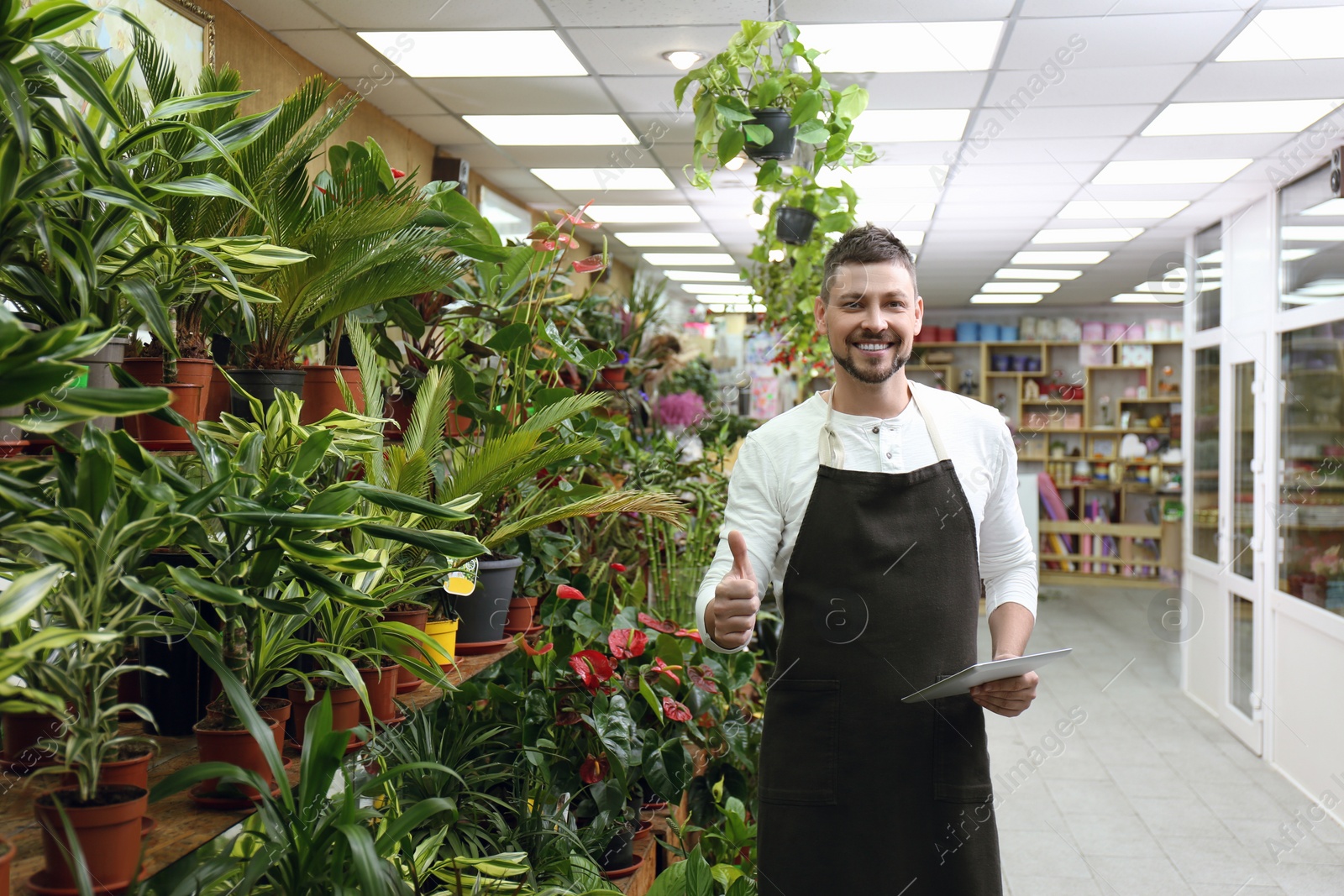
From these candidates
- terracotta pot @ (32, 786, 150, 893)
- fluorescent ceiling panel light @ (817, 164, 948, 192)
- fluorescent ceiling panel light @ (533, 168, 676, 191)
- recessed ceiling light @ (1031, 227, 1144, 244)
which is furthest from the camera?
recessed ceiling light @ (1031, 227, 1144, 244)

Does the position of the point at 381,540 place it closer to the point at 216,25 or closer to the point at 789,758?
the point at 789,758

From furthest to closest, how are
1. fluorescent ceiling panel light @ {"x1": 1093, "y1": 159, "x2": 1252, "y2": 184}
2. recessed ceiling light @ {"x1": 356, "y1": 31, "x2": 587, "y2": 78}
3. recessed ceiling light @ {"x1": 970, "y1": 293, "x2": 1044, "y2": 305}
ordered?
recessed ceiling light @ {"x1": 970, "y1": 293, "x2": 1044, "y2": 305}
fluorescent ceiling panel light @ {"x1": 1093, "y1": 159, "x2": 1252, "y2": 184}
recessed ceiling light @ {"x1": 356, "y1": 31, "x2": 587, "y2": 78}

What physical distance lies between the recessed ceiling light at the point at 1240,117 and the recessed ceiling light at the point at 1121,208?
1.29m

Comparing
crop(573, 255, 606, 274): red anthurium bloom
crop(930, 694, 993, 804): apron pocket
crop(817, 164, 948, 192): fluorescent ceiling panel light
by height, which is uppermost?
crop(817, 164, 948, 192): fluorescent ceiling panel light

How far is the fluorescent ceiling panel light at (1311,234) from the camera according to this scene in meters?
4.40

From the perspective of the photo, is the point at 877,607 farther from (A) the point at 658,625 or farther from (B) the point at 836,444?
(A) the point at 658,625

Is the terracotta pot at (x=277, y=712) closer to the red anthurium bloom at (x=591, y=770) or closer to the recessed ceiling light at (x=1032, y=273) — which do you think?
the red anthurium bloom at (x=591, y=770)

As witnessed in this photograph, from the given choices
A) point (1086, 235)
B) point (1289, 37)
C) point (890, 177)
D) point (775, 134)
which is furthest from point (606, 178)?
point (1086, 235)

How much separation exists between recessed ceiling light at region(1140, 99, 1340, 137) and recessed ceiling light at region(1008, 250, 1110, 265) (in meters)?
3.13

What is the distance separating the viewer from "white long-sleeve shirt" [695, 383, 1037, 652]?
5.47 feet

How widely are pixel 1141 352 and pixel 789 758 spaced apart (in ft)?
35.6

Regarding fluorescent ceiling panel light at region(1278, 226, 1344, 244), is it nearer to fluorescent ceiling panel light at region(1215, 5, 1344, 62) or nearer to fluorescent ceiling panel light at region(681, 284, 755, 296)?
fluorescent ceiling panel light at region(1215, 5, 1344, 62)

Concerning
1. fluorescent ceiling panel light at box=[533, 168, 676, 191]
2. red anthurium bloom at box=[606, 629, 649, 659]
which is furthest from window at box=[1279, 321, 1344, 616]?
red anthurium bloom at box=[606, 629, 649, 659]

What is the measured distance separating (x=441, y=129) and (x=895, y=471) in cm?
362
